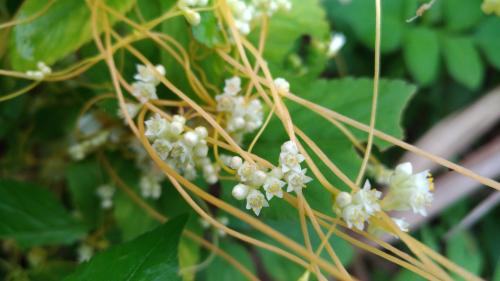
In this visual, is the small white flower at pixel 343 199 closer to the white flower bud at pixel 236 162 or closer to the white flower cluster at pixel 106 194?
the white flower bud at pixel 236 162

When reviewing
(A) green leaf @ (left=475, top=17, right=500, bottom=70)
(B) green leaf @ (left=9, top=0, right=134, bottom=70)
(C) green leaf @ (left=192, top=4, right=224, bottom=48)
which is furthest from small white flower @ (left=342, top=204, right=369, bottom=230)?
(A) green leaf @ (left=475, top=17, right=500, bottom=70)

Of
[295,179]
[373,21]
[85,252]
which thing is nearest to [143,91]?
[295,179]

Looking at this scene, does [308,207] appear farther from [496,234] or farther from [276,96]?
[496,234]

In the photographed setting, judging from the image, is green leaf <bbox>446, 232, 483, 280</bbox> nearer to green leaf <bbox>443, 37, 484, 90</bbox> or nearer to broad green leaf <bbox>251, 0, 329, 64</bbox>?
green leaf <bbox>443, 37, 484, 90</bbox>

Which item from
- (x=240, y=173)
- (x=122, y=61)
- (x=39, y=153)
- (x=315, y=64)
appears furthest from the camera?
(x=39, y=153)

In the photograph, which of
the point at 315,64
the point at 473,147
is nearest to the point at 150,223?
the point at 315,64

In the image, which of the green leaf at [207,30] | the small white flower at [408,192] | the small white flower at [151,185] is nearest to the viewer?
the small white flower at [408,192]

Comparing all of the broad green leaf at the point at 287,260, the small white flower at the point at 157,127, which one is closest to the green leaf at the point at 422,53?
the broad green leaf at the point at 287,260

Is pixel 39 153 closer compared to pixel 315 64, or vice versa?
pixel 315 64
